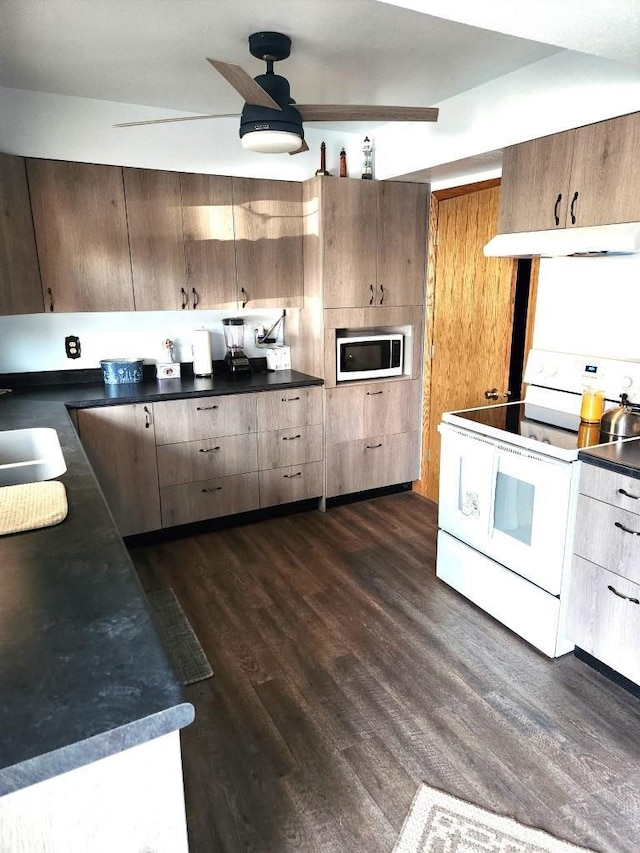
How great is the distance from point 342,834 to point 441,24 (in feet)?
9.27

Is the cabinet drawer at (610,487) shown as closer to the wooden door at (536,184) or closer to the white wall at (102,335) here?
the wooden door at (536,184)

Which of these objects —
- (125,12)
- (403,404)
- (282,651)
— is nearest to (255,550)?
(282,651)

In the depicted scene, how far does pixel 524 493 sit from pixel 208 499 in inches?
75.2

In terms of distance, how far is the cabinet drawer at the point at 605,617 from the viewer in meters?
2.04

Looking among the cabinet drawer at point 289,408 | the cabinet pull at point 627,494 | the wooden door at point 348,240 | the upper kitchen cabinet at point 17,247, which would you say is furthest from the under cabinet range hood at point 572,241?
the upper kitchen cabinet at point 17,247

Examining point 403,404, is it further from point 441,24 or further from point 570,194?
point 441,24

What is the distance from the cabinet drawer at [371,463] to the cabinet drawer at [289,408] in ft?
0.95

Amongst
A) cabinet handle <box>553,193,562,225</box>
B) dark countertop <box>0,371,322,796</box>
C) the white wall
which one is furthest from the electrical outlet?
cabinet handle <box>553,193,562,225</box>

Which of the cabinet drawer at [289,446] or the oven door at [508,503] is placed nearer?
the oven door at [508,503]

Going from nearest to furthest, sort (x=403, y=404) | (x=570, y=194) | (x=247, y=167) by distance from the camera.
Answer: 1. (x=570, y=194)
2. (x=247, y=167)
3. (x=403, y=404)

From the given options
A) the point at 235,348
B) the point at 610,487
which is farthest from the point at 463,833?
the point at 235,348

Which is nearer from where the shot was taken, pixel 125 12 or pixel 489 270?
pixel 125 12

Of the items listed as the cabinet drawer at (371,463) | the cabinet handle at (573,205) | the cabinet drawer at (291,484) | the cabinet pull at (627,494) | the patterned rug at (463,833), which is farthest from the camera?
the cabinet drawer at (371,463)

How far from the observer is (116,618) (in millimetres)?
1048
